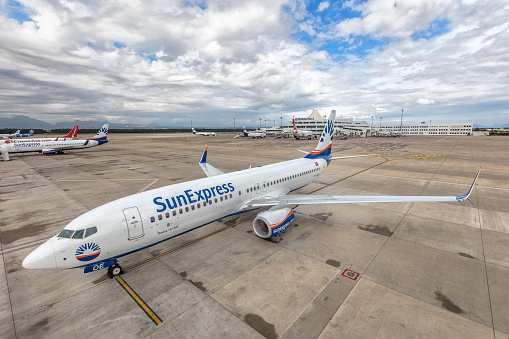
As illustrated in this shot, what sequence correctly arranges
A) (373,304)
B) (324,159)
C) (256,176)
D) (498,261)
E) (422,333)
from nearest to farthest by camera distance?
(422,333)
(373,304)
(498,261)
(256,176)
(324,159)

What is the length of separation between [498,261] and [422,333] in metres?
8.95

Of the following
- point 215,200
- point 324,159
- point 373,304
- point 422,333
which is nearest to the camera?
point 422,333

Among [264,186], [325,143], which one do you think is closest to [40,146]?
[264,186]

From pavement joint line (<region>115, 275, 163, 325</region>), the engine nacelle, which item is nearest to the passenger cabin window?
pavement joint line (<region>115, 275, 163, 325</region>)

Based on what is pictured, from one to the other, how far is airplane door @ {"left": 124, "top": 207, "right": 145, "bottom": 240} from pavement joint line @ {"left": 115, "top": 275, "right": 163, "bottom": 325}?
2.47m

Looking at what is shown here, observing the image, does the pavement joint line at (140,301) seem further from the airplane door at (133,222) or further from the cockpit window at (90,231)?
the cockpit window at (90,231)

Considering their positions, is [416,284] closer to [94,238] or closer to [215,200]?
[215,200]

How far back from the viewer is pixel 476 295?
10195mm

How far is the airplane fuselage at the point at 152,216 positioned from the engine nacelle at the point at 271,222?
2.02 metres

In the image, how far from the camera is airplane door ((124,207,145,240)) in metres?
11.0

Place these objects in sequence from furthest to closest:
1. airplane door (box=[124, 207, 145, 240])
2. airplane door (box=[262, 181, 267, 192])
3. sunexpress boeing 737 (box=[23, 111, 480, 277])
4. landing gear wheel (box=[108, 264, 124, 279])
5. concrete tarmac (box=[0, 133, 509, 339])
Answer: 1. airplane door (box=[262, 181, 267, 192])
2. landing gear wheel (box=[108, 264, 124, 279])
3. airplane door (box=[124, 207, 145, 240])
4. sunexpress boeing 737 (box=[23, 111, 480, 277])
5. concrete tarmac (box=[0, 133, 509, 339])

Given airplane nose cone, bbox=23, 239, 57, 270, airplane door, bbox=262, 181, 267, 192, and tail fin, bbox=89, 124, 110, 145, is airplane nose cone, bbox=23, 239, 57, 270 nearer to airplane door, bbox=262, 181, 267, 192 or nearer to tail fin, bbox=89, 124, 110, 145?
airplane door, bbox=262, 181, 267, 192

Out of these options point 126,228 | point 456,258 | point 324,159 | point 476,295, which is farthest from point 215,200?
point 324,159

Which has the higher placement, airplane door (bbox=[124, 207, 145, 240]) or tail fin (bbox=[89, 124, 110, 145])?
tail fin (bbox=[89, 124, 110, 145])
